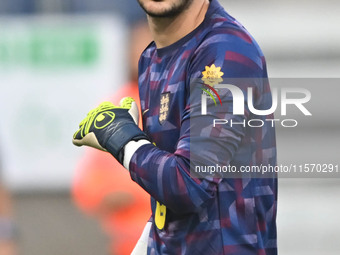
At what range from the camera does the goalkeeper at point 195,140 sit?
275 centimetres

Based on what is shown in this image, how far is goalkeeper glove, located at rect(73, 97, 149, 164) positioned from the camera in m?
2.86

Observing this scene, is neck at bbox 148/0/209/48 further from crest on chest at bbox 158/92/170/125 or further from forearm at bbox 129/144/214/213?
forearm at bbox 129/144/214/213

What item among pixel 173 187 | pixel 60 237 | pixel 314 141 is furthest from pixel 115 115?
pixel 60 237

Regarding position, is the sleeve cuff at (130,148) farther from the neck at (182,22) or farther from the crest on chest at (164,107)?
the neck at (182,22)

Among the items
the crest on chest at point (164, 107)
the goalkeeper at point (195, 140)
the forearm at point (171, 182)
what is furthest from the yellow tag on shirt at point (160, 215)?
the crest on chest at point (164, 107)

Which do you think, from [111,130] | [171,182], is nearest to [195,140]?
[171,182]

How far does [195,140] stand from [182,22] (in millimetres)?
399

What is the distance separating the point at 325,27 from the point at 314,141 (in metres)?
0.87

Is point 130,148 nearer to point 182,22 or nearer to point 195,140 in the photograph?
point 195,140

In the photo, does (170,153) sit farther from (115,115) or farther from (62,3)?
(62,3)

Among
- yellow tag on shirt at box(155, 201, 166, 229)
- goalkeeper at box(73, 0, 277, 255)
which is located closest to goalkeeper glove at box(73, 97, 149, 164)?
goalkeeper at box(73, 0, 277, 255)

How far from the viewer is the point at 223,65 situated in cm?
278

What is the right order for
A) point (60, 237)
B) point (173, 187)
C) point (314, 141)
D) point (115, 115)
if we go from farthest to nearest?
point (60, 237) → point (314, 141) → point (115, 115) → point (173, 187)

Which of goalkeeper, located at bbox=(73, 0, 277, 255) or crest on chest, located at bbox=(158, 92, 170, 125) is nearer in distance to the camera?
goalkeeper, located at bbox=(73, 0, 277, 255)
